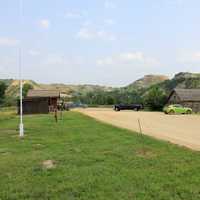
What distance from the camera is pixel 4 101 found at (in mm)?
77750

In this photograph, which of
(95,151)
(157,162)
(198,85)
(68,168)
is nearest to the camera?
(68,168)

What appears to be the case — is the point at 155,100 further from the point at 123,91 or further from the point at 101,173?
the point at 123,91

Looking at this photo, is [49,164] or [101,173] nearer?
[101,173]

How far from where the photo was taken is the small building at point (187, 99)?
69062mm

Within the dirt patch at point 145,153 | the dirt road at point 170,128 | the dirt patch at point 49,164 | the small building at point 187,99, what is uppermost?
the small building at point 187,99

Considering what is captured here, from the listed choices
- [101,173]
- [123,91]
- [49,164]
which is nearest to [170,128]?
[49,164]

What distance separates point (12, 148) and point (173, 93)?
61.9 metres

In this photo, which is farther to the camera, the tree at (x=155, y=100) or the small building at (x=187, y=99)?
the small building at (x=187, y=99)

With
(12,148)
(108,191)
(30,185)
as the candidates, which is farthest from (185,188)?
(12,148)

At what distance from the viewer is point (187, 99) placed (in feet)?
227

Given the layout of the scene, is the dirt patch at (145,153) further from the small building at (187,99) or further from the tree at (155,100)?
the small building at (187,99)

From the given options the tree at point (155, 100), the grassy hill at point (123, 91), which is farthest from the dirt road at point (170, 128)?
the grassy hill at point (123, 91)

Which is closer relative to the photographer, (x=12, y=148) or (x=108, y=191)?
(x=108, y=191)

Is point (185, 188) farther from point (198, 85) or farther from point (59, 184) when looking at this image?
point (198, 85)
